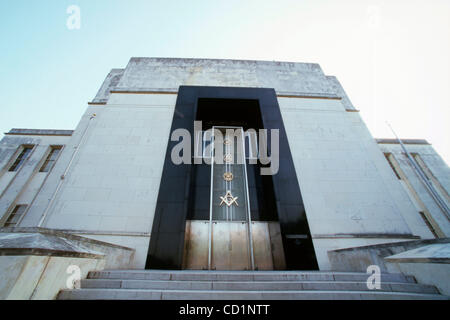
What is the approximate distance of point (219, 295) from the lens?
299 cm

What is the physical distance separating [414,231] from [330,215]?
3837 millimetres

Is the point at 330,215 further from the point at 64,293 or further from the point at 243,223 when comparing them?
the point at 64,293

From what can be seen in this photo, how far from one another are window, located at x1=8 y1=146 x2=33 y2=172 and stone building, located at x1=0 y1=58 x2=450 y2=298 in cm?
9

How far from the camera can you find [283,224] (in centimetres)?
700

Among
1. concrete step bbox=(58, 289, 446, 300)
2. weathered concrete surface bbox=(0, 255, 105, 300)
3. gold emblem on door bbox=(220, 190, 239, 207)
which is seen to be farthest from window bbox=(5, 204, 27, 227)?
gold emblem on door bbox=(220, 190, 239, 207)

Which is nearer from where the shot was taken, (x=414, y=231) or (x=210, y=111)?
(x=414, y=231)

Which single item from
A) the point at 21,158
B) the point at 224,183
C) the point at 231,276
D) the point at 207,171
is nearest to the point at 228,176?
the point at 224,183

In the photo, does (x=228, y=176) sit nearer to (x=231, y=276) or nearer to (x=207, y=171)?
(x=207, y=171)

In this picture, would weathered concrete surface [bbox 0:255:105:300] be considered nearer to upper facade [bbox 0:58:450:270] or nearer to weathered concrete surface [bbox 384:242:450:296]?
upper facade [bbox 0:58:450:270]

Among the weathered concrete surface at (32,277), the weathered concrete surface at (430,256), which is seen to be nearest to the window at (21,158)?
the weathered concrete surface at (32,277)

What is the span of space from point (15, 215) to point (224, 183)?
10.9 metres

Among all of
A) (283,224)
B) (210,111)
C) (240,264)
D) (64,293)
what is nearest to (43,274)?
(64,293)

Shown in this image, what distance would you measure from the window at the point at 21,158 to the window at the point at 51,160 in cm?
126
